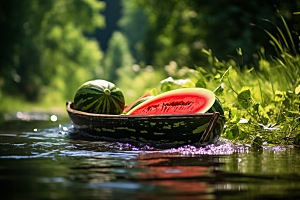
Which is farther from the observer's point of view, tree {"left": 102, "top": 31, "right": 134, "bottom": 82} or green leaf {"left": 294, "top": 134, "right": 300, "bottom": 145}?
tree {"left": 102, "top": 31, "right": 134, "bottom": 82}

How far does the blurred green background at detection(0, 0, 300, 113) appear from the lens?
44.9 feet

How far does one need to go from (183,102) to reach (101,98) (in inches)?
58.4

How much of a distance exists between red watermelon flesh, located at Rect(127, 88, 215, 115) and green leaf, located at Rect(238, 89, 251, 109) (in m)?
0.45

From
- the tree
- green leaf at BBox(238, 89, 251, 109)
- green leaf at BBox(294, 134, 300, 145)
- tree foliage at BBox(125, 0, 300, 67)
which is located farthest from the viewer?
the tree

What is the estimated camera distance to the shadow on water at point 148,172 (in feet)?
6.36

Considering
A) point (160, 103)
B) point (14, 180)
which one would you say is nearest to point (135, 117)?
point (160, 103)

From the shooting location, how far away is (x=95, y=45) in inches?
1423

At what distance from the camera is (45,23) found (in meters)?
28.1

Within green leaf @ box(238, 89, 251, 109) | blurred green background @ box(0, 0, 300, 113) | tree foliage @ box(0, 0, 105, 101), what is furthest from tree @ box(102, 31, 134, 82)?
green leaf @ box(238, 89, 251, 109)

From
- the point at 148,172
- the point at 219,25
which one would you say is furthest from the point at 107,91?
the point at 219,25

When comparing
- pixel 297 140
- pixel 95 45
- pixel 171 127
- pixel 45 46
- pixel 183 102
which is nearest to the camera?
pixel 171 127

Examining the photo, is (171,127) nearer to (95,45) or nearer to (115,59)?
(95,45)

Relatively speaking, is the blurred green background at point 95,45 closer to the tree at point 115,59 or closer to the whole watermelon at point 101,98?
the whole watermelon at point 101,98

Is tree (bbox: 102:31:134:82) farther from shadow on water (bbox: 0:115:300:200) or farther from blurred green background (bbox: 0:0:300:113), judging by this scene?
shadow on water (bbox: 0:115:300:200)
